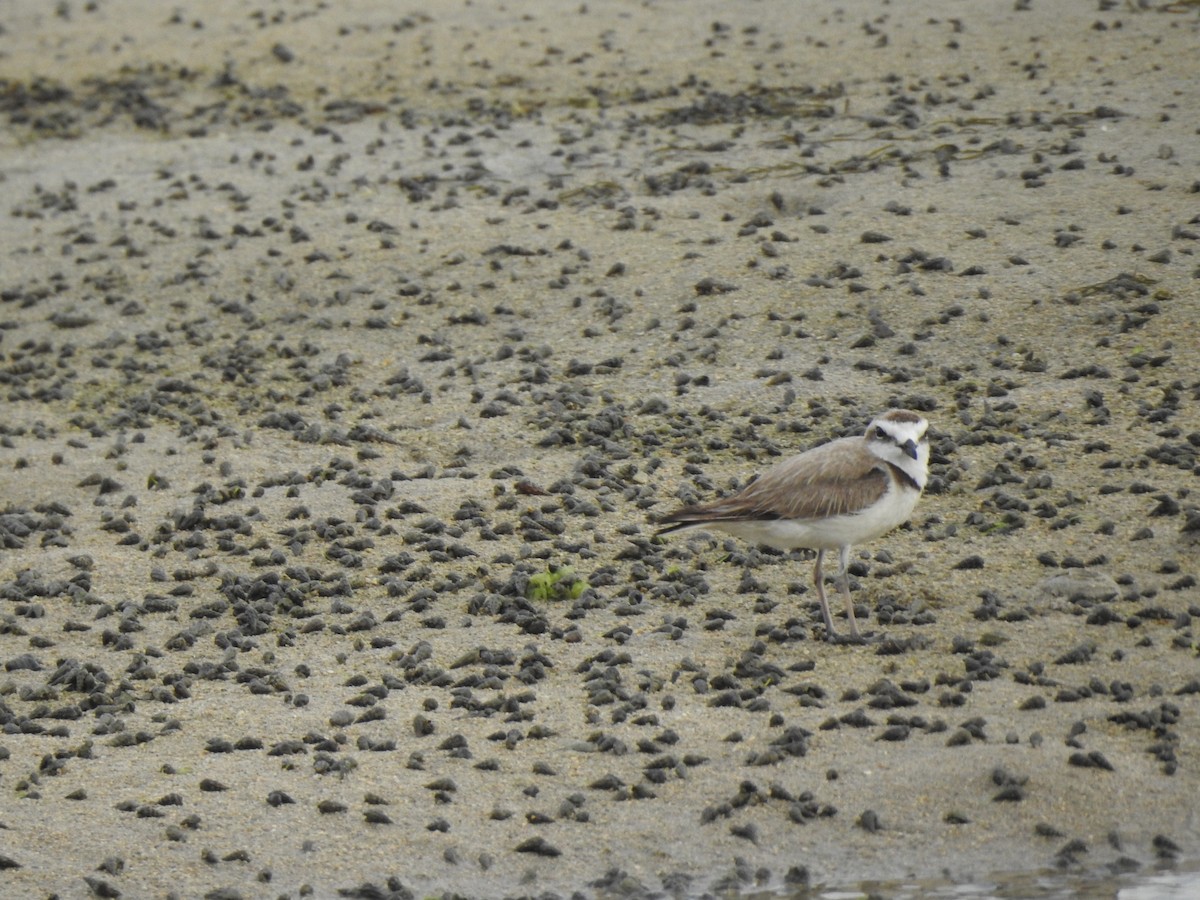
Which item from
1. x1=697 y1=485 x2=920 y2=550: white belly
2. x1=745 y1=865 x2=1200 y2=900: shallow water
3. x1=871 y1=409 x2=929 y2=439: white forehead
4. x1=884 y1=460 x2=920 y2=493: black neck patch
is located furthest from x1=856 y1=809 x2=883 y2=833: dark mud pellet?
x1=871 y1=409 x2=929 y2=439: white forehead

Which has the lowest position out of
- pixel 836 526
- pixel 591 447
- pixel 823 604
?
pixel 591 447

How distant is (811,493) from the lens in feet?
28.2

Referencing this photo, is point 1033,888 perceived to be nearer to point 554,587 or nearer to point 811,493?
point 811,493

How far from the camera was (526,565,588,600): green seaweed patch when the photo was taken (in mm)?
9586

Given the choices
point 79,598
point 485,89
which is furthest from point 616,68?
point 79,598

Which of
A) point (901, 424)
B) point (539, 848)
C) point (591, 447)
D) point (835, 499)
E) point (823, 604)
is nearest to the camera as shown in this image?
point (539, 848)

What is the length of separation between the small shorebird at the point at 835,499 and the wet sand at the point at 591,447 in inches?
22.9

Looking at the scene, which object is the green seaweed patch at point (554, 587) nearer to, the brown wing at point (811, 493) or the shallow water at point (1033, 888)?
the brown wing at point (811, 493)

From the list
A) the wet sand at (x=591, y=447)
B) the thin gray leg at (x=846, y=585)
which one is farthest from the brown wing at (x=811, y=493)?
the wet sand at (x=591, y=447)

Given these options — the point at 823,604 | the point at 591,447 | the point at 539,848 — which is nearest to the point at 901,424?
the point at 823,604

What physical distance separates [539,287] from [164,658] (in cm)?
586

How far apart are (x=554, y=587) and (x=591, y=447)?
2245 millimetres

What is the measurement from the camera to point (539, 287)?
14305 mm

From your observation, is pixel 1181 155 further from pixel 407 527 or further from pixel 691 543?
pixel 407 527
